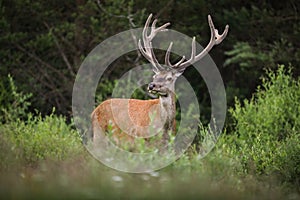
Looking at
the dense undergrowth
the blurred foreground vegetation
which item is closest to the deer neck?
the dense undergrowth

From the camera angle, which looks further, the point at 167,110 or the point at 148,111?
the point at 148,111

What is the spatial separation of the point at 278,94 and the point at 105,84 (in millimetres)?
5389

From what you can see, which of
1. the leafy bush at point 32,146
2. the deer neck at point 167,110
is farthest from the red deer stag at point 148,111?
the leafy bush at point 32,146

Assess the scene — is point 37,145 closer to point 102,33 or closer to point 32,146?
point 32,146

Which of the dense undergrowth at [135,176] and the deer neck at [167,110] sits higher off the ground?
the deer neck at [167,110]

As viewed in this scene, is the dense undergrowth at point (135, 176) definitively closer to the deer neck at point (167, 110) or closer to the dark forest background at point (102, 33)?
the deer neck at point (167, 110)

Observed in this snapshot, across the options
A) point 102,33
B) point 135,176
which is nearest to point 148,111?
point 135,176

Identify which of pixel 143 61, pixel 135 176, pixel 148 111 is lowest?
pixel 135 176

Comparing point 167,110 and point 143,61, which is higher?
point 143,61

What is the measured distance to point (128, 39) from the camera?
16.6m

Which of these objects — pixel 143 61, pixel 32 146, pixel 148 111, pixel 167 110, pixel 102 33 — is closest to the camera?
pixel 32 146

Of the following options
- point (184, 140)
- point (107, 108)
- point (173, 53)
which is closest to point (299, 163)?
point (184, 140)

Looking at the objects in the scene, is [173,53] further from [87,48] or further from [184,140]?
[184,140]

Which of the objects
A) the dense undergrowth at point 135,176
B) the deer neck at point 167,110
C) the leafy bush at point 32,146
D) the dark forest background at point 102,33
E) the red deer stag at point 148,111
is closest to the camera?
the dense undergrowth at point 135,176
